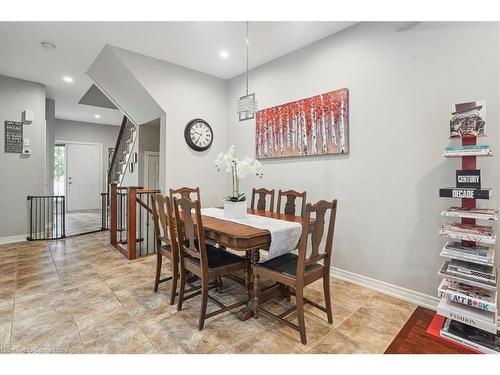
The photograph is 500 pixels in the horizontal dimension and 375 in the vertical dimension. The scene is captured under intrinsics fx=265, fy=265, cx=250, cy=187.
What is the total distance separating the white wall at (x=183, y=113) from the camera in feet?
12.7

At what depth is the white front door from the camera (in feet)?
26.6

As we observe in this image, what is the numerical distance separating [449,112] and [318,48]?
1.70m

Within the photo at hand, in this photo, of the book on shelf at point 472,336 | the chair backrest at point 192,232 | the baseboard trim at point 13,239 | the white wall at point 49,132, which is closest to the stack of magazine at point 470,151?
the book on shelf at point 472,336

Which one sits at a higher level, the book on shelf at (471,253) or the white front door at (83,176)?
the white front door at (83,176)

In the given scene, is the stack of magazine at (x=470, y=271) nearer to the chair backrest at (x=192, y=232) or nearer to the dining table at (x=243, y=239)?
the dining table at (x=243, y=239)

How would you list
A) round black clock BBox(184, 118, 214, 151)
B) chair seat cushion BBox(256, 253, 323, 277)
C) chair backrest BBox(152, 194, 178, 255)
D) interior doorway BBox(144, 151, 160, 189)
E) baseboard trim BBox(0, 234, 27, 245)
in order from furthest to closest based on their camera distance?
interior doorway BBox(144, 151, 160, 189), baseboard trim BBox(0, 234, 27, 245), round black clock BBox(184, 118, 214, 151), chair backrest BBox(152, 194, 178, 255), chair seat cushion BBox(256, 253, 323, 277)

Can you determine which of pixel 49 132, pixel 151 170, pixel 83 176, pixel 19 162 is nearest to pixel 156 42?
pixel 151 170

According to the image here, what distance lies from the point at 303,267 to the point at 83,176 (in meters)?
8.64

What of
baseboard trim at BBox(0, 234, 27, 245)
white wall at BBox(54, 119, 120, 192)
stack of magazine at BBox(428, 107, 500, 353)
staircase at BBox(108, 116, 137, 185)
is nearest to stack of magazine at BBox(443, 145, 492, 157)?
stack of magazine at BBox(428, 107, 500, 353)

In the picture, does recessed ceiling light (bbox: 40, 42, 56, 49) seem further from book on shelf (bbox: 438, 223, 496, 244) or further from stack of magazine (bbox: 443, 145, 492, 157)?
book on shelf (bbox: 438, 223, 496, 244)

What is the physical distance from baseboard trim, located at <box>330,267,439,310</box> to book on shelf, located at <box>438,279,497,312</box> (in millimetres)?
478

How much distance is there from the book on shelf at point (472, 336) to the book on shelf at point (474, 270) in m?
0.41

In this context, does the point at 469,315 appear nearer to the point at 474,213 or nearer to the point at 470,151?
the point at 474,213
